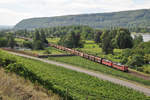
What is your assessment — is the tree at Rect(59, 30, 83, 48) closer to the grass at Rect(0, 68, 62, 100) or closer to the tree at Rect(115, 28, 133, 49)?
the tree at Rect(115, 28, 133, 49)

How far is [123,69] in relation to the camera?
37.8 metres

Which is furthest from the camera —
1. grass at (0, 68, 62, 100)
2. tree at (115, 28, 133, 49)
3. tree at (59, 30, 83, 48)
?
tree at (59, 30, 83, 48)

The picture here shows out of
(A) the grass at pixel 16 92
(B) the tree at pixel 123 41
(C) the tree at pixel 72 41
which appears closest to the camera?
(A) the grass at pixel 16 92

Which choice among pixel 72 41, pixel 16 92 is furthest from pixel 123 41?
pixel 16 92

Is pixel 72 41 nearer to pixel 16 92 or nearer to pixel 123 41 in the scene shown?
pixel 123 41

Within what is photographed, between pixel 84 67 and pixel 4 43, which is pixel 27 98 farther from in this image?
pixel 4 43

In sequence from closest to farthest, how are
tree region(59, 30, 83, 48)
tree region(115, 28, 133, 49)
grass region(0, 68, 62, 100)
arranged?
grass region(0, 68, 62, 100) < tree region(115, 28, 133, 49) < tree region(59, 30, 83, 48)

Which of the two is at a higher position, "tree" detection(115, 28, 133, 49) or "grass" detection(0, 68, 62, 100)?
"grass" detection(0, 68, 62, 100)

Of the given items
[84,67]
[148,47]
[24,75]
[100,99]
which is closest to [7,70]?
[24,75]

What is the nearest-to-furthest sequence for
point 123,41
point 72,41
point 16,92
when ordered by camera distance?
point 16,92 < point 123,41 < point 72,41

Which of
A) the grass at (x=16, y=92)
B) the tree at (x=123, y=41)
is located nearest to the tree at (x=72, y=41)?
the tree at (x=123, y=41)

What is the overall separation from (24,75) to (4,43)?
5852cm

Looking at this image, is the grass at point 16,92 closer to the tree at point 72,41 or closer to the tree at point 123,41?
the tree at point 72,41

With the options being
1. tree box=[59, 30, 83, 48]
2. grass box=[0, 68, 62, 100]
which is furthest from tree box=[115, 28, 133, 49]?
grass box=[0, 68, 62, 100]
